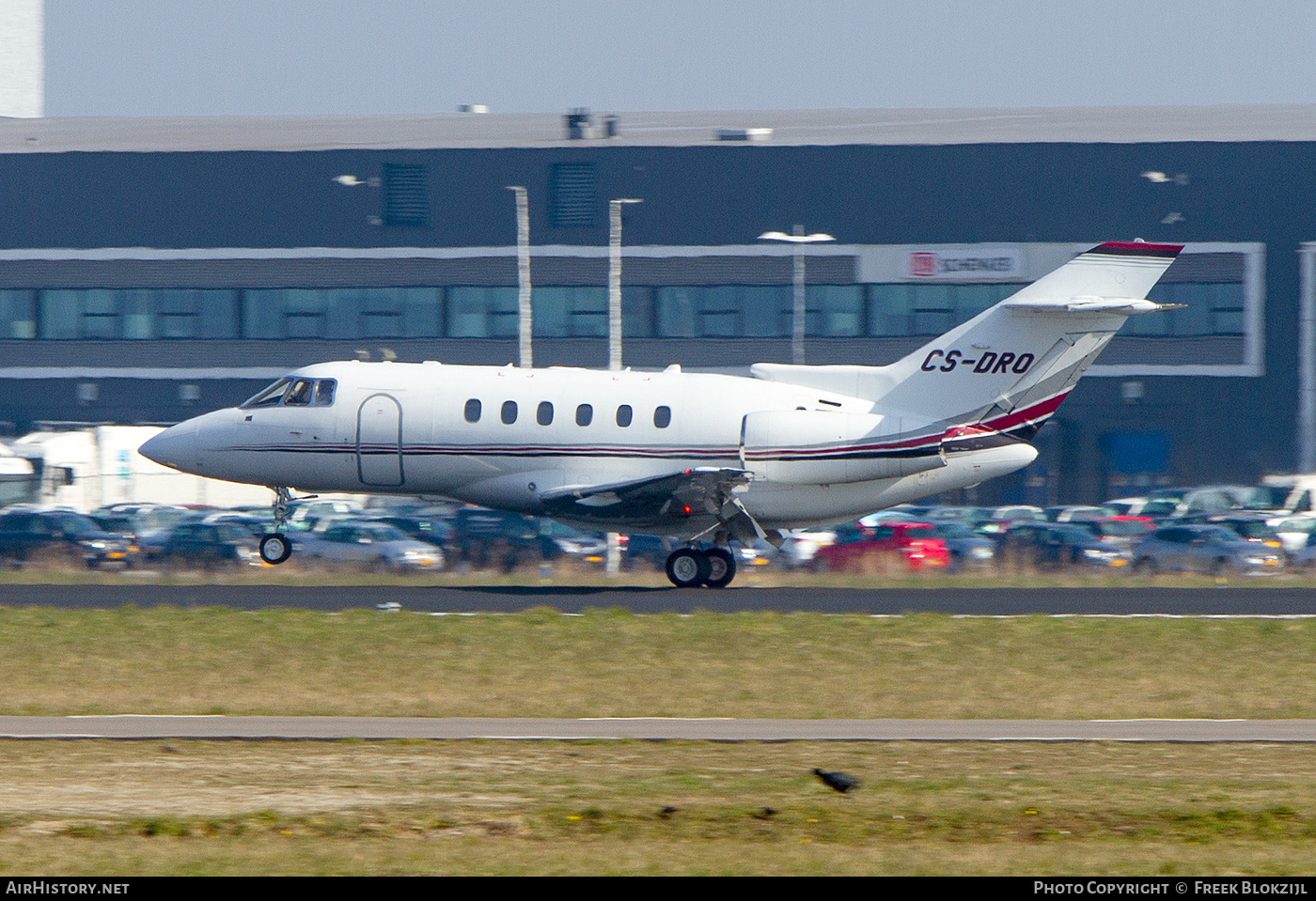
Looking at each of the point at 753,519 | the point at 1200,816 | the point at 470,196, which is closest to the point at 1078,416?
the point at 470,196

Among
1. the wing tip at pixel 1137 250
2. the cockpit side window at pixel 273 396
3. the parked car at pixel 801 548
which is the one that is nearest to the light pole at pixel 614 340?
the parked car at pixel 801 548

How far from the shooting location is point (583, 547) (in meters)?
35.4

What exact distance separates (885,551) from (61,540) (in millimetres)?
17217

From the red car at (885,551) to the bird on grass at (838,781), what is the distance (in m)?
20.9

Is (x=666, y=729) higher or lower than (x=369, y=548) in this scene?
higher

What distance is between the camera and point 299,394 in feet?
91.0

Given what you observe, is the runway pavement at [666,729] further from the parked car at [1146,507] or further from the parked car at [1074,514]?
the parked car at [1146,507]

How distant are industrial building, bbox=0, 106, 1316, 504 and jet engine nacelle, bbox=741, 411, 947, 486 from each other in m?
32.1

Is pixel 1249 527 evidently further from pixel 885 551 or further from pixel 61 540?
pixel 61 540

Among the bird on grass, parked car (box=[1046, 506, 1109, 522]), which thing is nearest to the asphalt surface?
the bird on grass

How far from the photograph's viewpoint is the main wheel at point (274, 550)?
27094 mm

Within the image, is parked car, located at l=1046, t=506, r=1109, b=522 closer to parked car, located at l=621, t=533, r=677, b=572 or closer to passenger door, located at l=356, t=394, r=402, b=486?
parked car, located at l=621, t=533, r=677, b=572

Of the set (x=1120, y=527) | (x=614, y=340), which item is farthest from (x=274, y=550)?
(x=1120, y=527)
